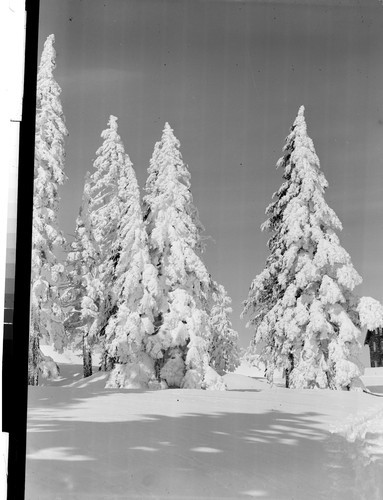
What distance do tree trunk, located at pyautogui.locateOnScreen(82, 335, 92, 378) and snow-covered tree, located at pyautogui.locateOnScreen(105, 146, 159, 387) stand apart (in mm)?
106

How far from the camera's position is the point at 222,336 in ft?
10.4

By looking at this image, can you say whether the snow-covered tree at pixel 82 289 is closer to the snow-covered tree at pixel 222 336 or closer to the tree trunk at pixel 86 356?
the tree trunk at pixel 86 356

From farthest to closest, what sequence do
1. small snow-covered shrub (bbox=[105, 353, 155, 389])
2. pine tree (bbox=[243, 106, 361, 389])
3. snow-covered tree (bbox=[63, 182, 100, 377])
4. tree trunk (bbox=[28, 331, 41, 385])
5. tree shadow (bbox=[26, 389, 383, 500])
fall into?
1. pine tree (bbox=[243, 106, 361, 389])
2. small snow-covered shrub (bbox=[105, 353, 155, 389])
3. snow-covered tree (bbox=[63, 182, 100, 377])
4. tree trunk (bbox=[28, 331, 41, 385])
5. tree shadow (bbox=[26, 389, 383, 500])

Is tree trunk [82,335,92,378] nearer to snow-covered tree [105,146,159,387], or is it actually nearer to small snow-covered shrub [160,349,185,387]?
snow-covered tree [105,146,159,387]

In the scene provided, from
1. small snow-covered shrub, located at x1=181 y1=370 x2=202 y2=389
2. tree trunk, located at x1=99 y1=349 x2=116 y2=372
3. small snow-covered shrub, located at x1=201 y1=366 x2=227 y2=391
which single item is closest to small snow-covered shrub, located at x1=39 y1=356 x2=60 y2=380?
tree trunk, located at x1=99 y1=349 x2=116 y2=372

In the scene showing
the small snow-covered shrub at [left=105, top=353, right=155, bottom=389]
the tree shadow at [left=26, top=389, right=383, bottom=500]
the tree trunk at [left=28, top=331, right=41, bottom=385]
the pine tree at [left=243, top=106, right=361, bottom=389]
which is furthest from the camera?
the pine tree at [left=243, top=106, right=361, bottom=389]

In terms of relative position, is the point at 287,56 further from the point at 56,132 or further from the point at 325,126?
the point at 56,132

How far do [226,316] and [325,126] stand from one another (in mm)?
1457

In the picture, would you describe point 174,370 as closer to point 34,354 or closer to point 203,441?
point 203,441

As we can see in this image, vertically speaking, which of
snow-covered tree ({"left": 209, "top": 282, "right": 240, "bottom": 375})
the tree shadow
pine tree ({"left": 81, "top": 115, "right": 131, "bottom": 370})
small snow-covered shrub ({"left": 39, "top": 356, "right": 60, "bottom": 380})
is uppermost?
pine tree ({"left": 81, "top": 115, "right": 131, "bottom": 370})

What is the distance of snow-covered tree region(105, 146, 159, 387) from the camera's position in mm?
2896

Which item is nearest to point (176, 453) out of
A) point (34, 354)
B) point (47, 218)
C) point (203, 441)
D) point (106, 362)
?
point (203, 441)

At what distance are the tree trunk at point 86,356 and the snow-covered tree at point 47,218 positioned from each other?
0.47 ft

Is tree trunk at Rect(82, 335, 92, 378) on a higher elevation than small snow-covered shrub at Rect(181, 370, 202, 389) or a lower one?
higher
